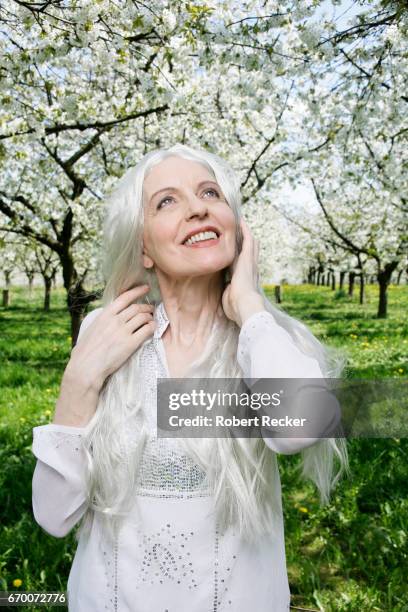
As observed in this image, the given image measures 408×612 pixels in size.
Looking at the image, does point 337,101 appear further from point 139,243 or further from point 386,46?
point 139,243

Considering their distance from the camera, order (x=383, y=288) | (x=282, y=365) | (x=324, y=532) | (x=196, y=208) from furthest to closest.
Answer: (x=383, y=288) → (x=324, y=532) → (x=196, y=208) → (x=282, y=365)

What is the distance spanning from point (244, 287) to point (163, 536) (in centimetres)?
66

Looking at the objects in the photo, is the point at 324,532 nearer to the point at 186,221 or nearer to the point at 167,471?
A: the point at 167,471

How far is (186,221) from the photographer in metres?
1.50

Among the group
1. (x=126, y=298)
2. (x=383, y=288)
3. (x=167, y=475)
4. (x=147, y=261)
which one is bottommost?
(x=167, y=475)

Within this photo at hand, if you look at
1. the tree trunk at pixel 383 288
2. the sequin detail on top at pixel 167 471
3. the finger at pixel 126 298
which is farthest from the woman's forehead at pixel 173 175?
the tree trunk at pixel 383 288

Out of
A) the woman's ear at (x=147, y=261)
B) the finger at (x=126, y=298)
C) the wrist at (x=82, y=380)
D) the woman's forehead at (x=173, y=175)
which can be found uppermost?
the woman's forehead at (x=173, y=175)

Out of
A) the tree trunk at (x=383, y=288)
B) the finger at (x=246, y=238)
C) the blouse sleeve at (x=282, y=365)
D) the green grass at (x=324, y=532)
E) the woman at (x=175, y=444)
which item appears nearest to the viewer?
the blouse sleeve at (x=282, y=365)

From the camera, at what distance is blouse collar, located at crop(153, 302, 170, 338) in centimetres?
161

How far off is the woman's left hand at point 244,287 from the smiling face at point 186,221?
60 mm

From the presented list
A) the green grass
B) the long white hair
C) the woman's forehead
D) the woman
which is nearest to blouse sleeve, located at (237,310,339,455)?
the woman

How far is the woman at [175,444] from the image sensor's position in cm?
137

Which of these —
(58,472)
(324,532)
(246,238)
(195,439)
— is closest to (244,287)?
(246,238)

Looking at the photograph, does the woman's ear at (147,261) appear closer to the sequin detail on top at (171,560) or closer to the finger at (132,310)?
the finger at (132,310)
